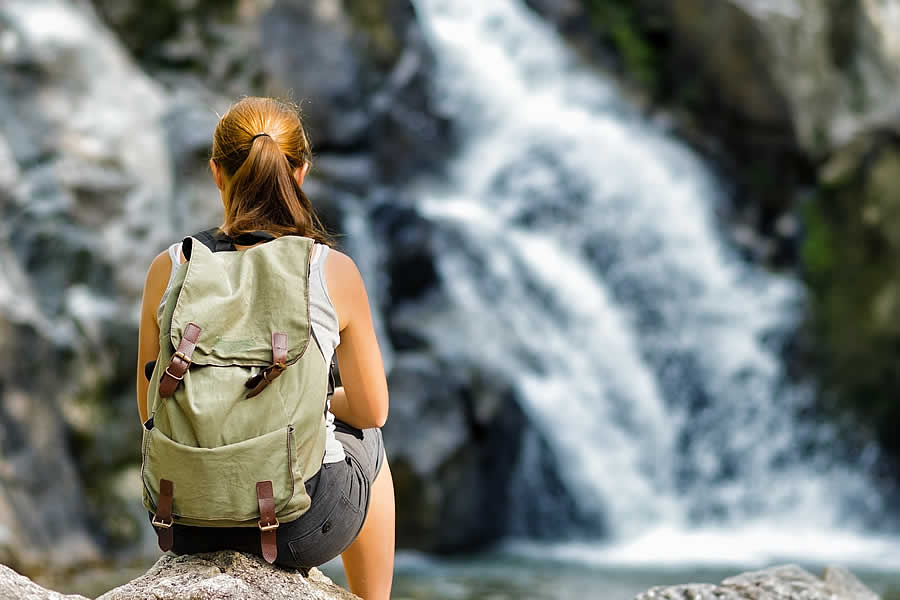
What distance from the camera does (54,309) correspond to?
7.04 metres

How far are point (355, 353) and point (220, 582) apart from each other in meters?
0.57

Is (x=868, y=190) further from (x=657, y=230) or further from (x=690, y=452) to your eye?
(x=690, y=452)

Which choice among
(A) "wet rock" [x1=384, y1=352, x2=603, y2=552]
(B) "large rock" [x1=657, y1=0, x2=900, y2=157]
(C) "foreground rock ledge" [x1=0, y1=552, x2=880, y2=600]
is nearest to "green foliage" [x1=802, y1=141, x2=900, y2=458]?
(B) "large rock" [x1=657, y1=0, x2=900, y2=157]

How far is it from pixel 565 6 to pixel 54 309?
820 cm

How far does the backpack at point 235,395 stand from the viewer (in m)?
2.10

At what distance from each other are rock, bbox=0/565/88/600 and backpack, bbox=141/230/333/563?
33 cm

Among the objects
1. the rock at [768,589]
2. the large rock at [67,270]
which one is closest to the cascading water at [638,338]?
the large rock at [67,270]

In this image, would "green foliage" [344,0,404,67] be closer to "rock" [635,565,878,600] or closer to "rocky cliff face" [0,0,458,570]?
"rocky cliff face" [0,0,458,570]

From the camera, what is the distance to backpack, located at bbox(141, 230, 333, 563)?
2102 millimetres

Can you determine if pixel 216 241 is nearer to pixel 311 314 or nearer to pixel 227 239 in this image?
pixel 227 239

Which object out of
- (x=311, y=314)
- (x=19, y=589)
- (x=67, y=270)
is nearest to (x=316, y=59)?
(x=67, y=270)

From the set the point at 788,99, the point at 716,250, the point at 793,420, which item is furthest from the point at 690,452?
the point at 788,99

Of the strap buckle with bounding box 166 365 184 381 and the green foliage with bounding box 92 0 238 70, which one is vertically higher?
the green foliage with bounding box 92 0 238 70

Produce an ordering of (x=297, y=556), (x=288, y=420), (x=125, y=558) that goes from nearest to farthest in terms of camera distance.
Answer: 1. (x=288, y=420)
2. (x=297, y=556)
3. (x=125, y=558)
